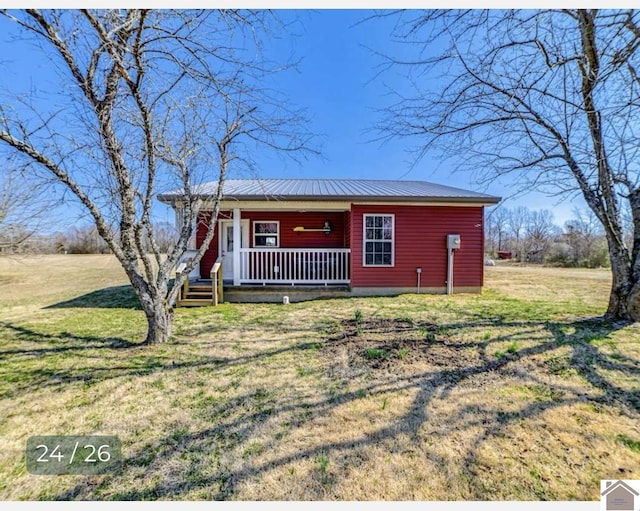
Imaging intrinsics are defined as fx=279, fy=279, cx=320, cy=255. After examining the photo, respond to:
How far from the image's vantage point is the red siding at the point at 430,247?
8172 mm

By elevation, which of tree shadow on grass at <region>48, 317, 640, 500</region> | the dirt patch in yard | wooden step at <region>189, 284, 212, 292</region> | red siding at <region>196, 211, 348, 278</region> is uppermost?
red siding at <region>196, 211, 348, 278</region>

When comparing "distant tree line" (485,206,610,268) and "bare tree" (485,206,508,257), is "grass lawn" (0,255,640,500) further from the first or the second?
"bare tree" (485,206,508,257)

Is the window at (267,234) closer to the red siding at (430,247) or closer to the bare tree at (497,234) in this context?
the red siding at (430,247)

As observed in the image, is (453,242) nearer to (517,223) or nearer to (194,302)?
(194,302)

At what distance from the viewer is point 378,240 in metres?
8.17

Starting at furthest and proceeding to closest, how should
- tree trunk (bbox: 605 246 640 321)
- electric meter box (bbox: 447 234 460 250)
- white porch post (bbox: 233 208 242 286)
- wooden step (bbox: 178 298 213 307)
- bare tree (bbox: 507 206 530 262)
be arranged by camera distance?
bare tree (bbox: 507 206 530 262) → electric meter box (bbox: 447 234 460 250) → white porch post (bbox: 233 208 242 286) → wooden step (bbox: 178 298 213 307) → tree trunk (bbox: 605 246 640 321)

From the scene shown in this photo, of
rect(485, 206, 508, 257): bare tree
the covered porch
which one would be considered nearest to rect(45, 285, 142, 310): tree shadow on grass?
the covered porch

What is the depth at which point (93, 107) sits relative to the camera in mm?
3537

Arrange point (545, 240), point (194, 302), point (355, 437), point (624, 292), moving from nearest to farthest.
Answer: point (355, 437), point (624, 292), point (194, 302), point (545, 240)

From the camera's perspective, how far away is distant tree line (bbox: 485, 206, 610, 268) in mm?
19125

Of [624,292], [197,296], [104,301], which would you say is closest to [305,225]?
[197,296]

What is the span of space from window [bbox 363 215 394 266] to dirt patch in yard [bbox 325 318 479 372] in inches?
122

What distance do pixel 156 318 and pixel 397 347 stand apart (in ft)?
12.1
